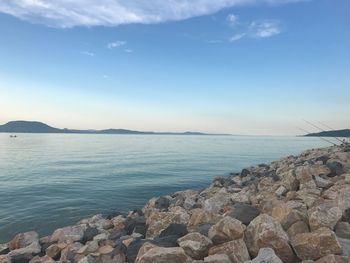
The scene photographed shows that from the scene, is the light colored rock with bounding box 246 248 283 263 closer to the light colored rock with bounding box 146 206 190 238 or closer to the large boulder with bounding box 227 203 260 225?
the large boulder with bounding box 227 203 260 225

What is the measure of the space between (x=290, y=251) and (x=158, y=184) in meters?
17.8

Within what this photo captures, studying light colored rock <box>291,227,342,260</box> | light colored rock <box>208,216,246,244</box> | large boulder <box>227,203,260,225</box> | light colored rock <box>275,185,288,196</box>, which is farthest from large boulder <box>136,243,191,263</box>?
light colored rock <box>275,185,288,196</box>

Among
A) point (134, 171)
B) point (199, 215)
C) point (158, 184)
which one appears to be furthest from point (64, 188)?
point (199, 215)

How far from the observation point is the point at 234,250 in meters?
5.60

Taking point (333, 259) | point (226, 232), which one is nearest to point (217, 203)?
point (226, 232)

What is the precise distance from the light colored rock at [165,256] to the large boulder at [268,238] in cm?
104

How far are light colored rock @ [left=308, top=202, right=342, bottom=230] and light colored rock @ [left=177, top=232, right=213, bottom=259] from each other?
1774mm

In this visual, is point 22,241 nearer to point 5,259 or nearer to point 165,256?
point 5,259

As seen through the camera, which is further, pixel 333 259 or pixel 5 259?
pixel 5 259

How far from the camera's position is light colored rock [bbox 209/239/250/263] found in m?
5.53

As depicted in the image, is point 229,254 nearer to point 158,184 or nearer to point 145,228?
point 145,228

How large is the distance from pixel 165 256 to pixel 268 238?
159 cm

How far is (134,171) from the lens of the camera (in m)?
29.2

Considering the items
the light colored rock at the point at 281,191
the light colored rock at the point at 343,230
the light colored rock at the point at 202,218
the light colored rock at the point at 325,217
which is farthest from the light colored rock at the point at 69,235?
the light colored rock at the point at 343,230
